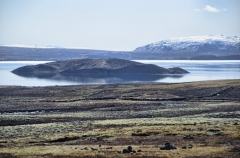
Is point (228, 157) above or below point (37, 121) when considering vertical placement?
above

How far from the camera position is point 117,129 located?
150 feet

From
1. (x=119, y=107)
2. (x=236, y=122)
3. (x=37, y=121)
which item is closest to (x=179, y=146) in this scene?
(x=236, y=122)

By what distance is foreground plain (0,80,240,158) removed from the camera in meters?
31.4

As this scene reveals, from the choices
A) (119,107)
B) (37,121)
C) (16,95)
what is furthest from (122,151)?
(16,95)

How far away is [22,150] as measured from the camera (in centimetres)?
3216

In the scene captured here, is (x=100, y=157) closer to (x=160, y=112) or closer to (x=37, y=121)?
(x=37, y=121)

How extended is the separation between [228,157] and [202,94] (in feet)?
235

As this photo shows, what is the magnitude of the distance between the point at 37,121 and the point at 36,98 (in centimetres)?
3966

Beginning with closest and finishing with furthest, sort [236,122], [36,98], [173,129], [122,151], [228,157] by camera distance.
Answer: [228,157] < [122,151] < [173,129] < [236,122] < [36,98]

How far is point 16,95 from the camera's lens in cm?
10288

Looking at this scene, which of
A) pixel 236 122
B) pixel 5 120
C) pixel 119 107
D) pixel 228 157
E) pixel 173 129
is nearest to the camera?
pixel 228 157

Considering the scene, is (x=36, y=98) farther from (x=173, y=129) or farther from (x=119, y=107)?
(x=173, y=129)

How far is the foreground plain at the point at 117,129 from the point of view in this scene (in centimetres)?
3139

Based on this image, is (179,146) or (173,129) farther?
(173,129)
